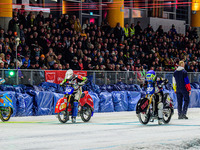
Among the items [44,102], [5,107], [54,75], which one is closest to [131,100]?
[54,75]

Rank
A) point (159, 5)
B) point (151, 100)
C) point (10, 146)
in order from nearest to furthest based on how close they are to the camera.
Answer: point (10, 146) → point (151, 100) → point (159, 5)

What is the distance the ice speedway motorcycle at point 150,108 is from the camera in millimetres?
14766

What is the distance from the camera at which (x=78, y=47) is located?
83.1 feet

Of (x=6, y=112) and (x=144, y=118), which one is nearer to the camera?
(x=144, y=118)

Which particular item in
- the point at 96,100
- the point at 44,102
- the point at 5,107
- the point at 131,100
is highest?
the point at 5,107

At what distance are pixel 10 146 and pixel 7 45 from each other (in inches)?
491

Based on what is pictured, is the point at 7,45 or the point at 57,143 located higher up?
the point at 7,45

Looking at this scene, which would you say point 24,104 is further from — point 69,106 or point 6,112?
point 69,106

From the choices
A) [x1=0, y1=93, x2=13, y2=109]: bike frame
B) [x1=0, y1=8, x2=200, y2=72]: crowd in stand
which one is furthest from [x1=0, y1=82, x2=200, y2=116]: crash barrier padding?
[x1=0, y1=93, x2=13, y2=109]: bike frame

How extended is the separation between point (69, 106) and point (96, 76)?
7878 mm

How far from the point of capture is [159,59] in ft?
104

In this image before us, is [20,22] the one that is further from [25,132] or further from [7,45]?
[25,132]

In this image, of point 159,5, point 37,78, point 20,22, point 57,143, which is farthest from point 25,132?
point 159,5

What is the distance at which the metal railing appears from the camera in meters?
20.1
